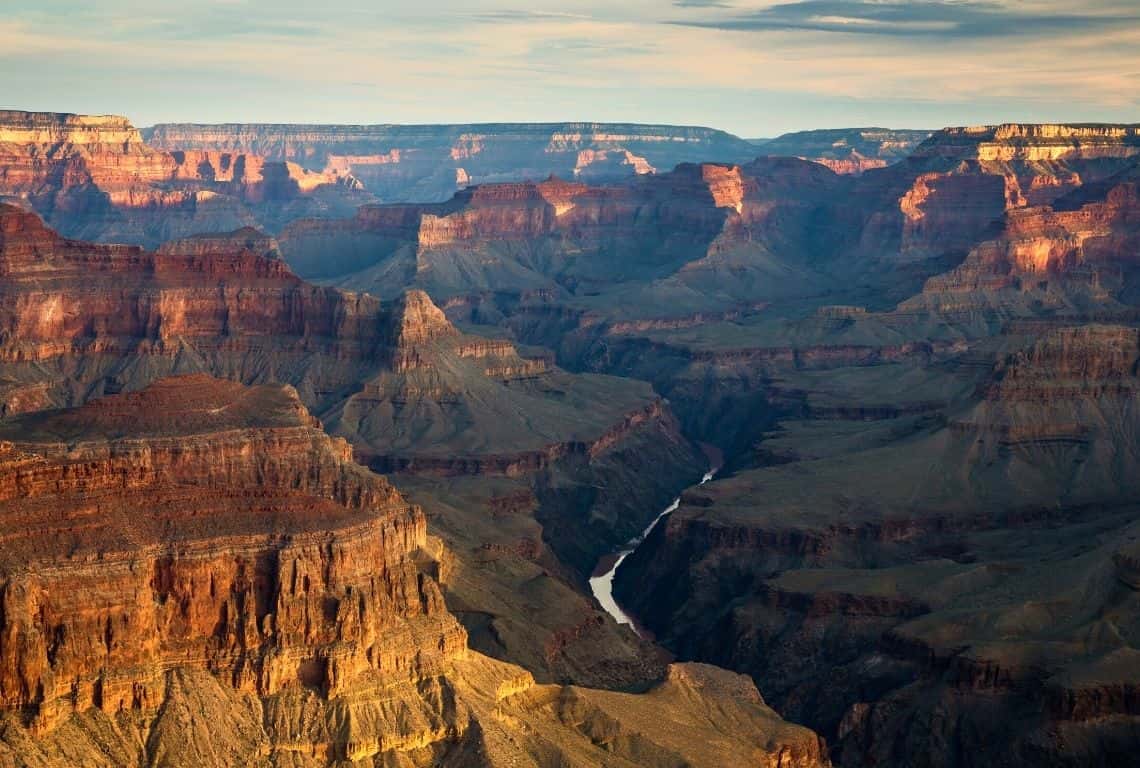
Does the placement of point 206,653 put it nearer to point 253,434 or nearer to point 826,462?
point 253,434

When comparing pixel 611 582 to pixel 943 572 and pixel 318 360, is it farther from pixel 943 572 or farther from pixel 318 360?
pixel 318 360

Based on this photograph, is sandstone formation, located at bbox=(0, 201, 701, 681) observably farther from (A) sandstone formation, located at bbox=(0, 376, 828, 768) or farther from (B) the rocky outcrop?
(A) sandstone formation, located at bbox=(0, 376, 828, 768)

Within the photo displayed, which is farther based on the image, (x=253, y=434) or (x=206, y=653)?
(x=253, y=434)

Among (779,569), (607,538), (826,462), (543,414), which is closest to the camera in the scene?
(779,569)

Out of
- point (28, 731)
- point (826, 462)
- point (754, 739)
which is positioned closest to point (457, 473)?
point (826, 462)

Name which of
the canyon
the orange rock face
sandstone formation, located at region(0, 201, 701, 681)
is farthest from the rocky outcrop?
the orange rock face

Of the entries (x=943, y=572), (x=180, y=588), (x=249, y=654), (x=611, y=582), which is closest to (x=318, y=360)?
(x=611, y=582)
